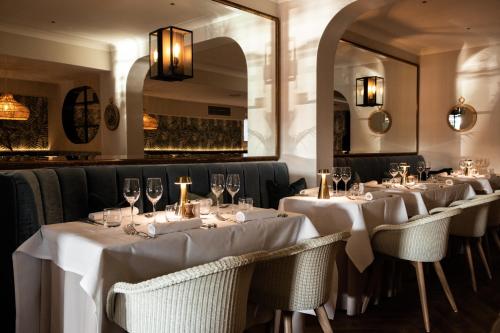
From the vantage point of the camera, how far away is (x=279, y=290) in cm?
194

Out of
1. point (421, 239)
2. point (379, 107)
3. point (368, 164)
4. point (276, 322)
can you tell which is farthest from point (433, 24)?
point (276, 322)

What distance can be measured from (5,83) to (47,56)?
59 cm

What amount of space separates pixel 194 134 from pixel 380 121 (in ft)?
12.9

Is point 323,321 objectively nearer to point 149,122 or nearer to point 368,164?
point 149,122

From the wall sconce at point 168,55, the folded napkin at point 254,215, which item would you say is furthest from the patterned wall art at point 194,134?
the folded napkin at point 254,215

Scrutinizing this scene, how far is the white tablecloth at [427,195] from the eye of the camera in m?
3.80

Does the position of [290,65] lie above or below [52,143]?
above

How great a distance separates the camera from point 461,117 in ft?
24.8

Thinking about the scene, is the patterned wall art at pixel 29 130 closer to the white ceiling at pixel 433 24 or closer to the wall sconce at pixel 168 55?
the wall sconce at pixel 168 55

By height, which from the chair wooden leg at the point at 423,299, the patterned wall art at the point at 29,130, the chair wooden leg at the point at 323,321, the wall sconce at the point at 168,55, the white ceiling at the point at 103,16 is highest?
the white ceiling at the point at 103,16

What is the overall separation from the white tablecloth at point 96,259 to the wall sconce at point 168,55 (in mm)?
2213

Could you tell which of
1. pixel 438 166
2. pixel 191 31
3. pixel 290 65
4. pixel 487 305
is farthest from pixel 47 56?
pixel 438 166

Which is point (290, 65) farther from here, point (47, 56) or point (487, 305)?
point (487, 305)

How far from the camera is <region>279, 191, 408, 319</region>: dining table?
294cm
